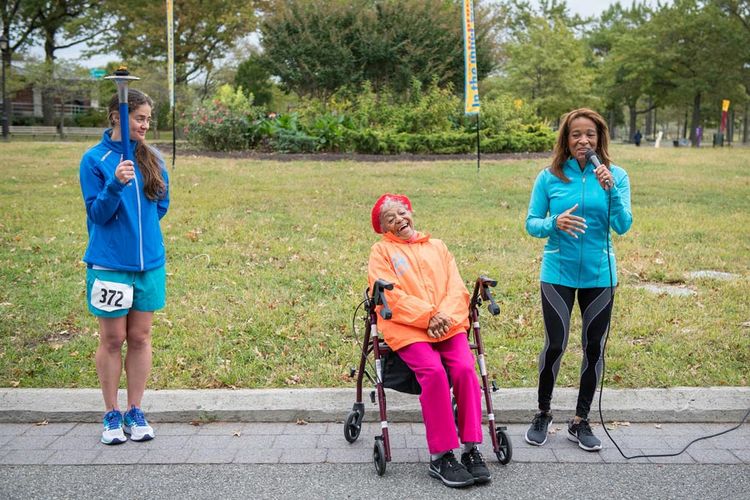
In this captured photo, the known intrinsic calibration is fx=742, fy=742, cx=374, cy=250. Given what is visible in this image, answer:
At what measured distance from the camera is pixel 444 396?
3.95 m

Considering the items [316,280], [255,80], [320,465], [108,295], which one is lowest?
[320,465]

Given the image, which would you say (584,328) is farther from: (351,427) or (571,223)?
(351,427)

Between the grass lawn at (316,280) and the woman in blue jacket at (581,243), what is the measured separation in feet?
2.64

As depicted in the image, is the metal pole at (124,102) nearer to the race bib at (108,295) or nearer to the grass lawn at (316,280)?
the race bib at (108,295)

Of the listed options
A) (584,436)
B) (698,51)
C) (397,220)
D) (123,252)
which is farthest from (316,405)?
(698,51)

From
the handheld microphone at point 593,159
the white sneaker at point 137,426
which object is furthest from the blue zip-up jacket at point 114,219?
the handheld microphone at point 593,159

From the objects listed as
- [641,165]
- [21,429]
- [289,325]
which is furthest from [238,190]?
[641,165]

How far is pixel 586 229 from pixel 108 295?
9.02 ft

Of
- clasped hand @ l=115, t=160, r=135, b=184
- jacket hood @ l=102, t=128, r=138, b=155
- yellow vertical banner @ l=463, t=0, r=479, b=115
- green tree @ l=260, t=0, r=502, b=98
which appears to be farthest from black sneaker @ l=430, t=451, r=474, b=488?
green tree @ l=260, t=0, r=502, b=98

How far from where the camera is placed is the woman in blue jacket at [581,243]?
428 centimetres

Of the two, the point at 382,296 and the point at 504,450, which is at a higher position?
the point at 382,296

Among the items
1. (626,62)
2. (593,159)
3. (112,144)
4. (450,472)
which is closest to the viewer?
(450,472)

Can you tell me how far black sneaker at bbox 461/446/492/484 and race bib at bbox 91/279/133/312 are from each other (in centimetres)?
210

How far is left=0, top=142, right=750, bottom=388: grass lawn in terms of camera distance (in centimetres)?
551
